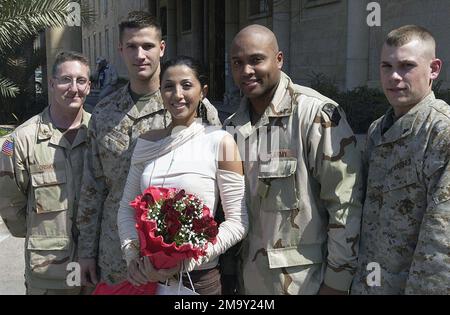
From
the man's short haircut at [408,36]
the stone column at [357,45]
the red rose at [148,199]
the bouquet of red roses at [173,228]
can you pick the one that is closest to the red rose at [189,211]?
the bouquet of red roses at [173,228]

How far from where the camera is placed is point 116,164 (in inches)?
112

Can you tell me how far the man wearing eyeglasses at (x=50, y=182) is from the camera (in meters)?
2.97

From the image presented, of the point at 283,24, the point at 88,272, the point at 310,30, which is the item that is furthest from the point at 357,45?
the point at 88,272

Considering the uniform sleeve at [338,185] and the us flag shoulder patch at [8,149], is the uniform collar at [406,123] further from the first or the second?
the us flag shoulder patch at [8,149]

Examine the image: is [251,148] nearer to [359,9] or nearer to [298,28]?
[359,9]

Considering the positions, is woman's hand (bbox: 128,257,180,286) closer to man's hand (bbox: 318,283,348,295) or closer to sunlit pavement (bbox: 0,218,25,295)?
man's hand (bbox: 318,283,348,295)

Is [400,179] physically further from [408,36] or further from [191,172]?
[191,172]

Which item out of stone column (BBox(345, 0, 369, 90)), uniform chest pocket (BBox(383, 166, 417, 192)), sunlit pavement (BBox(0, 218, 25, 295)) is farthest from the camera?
stone column (BBox(345, 0, 369, 90))

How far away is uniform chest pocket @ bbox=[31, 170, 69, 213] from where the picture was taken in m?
2.96

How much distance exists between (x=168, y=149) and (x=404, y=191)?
3.61ft

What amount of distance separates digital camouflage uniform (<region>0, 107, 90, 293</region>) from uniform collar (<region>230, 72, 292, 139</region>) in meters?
1.04

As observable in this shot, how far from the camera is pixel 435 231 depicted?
6.57 feet

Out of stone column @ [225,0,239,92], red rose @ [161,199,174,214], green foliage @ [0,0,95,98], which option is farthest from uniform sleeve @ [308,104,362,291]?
stone column @ [225,0,239,92]

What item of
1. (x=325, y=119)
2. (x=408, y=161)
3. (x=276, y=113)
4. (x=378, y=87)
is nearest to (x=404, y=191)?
(x=408, y=161)
